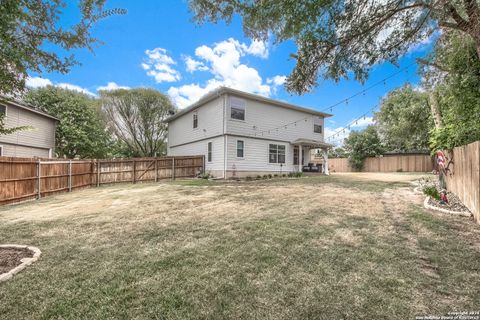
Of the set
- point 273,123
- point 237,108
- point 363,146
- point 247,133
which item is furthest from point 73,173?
point 363,146

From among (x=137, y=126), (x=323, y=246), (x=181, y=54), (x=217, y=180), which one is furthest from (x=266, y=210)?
(x=137, y=126)

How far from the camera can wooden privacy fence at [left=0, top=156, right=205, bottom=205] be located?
8.37 metres

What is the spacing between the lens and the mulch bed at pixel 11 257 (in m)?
3.13

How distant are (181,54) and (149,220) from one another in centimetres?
1589

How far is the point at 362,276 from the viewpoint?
2.84 metres

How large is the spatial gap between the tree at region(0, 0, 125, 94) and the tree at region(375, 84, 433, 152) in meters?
22.5

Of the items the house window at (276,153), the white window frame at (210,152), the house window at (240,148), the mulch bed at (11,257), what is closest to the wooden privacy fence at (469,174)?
the mulch bed at (11,257)

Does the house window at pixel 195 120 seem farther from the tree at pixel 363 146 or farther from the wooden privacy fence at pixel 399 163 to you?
the wooden privacy fence at pixel 399 163

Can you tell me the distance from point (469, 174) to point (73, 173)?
15051 millimetres

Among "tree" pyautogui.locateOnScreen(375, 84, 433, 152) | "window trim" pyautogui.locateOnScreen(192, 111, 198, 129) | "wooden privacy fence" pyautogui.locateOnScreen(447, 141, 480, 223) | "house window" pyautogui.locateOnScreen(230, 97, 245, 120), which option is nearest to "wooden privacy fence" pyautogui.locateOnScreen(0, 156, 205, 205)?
"window trim" pyautogui.locateOnScreen(192, 111, 198, 129)

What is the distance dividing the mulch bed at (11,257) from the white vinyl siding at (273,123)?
11.3 metres

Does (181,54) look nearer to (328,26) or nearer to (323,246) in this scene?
(328,26)

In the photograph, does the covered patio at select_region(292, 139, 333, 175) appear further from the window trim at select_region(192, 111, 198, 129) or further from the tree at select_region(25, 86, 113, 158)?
the tree at select_region(25, 86, 113, 158)

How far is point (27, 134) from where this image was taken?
15266mm
